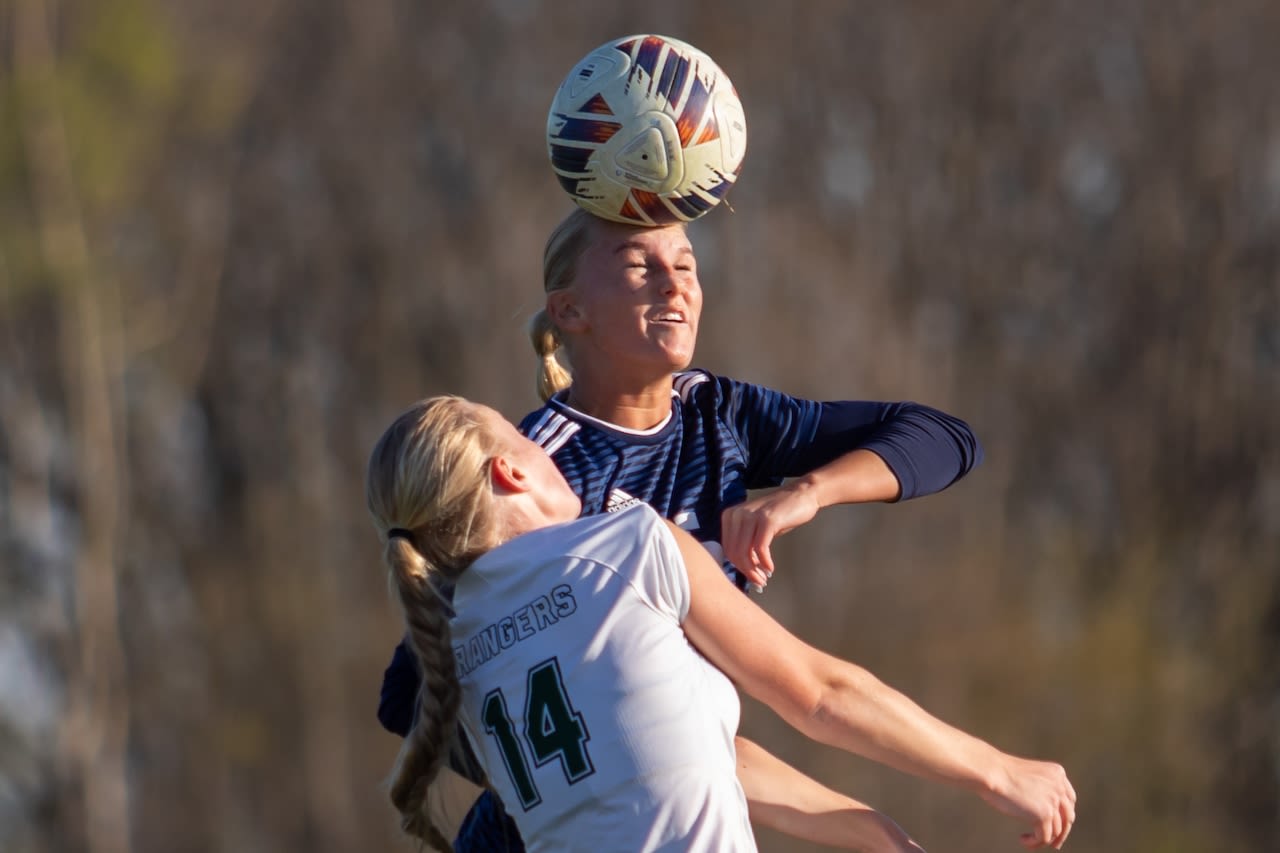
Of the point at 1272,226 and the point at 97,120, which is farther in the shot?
the point at 97,120

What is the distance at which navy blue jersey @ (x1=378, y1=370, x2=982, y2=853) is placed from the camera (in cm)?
397

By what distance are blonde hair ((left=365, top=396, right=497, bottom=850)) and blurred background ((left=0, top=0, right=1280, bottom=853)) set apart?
11569 mm

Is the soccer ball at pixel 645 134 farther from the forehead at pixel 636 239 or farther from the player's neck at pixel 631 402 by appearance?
the player's neck at pixel 631 402

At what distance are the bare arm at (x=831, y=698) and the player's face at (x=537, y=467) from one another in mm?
311

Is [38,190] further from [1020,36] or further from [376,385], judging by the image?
[1020,36]

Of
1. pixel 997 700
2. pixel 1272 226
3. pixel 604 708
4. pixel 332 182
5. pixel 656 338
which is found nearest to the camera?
pixel 604 708

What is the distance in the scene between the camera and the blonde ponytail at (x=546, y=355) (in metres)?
4.33

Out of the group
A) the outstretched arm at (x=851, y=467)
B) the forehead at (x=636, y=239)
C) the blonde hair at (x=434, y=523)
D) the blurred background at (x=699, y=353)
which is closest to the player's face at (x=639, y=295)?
the forehead at (x=636, y=239)

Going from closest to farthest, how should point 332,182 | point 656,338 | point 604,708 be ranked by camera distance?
point 604,708, point 656,338, point 332,182

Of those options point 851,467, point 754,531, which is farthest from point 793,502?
point 851,467

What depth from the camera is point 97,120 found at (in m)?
18.2

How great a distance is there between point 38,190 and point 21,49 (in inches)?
50.5

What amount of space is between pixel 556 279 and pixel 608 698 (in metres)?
1.22

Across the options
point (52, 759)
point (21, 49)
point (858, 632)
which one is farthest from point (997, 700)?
point (21, 49)
